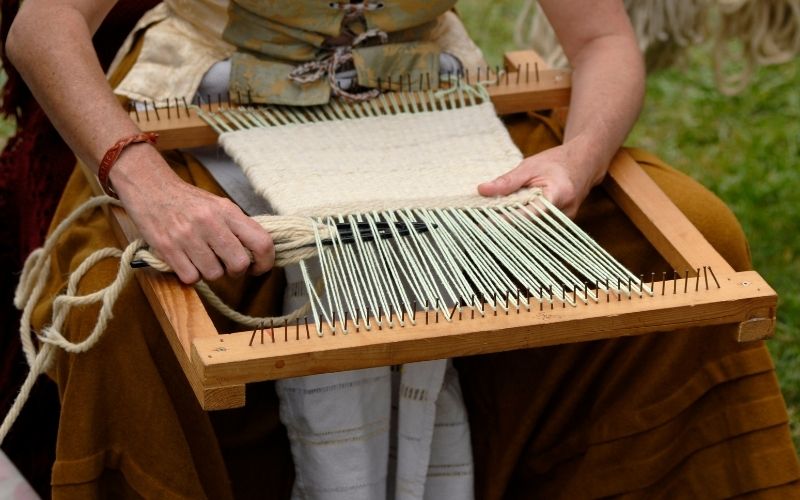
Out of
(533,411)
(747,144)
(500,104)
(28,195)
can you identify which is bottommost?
(747,144)

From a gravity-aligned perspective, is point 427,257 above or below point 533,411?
above

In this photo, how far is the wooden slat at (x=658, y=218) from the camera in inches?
60.8

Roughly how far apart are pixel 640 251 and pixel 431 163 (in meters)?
0.32

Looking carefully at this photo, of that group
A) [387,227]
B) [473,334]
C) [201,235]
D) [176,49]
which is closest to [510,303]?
[473,334]

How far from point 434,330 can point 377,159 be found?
459 mm

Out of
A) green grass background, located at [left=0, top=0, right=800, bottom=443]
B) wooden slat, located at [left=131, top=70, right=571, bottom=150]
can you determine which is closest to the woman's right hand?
wooden slat, located at [left=131, top=70, right=571, bottom=150]

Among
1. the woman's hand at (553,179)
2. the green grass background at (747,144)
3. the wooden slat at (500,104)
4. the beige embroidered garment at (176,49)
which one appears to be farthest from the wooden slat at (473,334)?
the green grass background at (747,144)

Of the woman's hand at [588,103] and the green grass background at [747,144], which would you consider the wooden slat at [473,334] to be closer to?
the woman's hand at [588,103]

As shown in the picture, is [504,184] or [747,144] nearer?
[504,184]

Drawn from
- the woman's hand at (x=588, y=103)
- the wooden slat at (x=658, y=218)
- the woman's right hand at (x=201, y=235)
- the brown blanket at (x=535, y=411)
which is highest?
the woman's right hand at (x=201, y=235)

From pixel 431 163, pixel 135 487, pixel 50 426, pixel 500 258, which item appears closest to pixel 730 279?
pixel 500 258

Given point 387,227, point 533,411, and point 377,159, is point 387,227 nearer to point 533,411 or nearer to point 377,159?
point 377,159

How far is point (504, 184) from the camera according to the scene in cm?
161

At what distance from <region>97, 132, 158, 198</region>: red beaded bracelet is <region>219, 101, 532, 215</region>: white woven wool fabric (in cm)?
15
